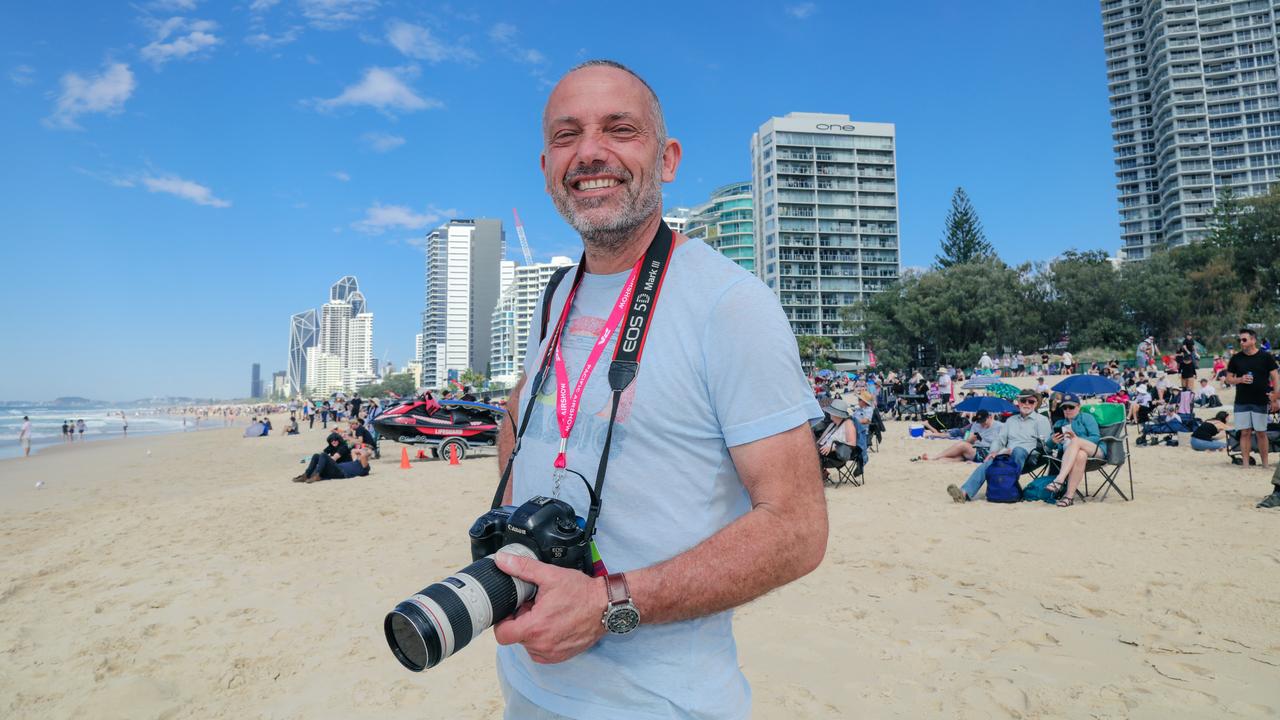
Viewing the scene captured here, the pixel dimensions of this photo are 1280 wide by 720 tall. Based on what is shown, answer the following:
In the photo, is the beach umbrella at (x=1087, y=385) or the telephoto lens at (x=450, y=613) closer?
the telephoto lens at (x=450, y=613)

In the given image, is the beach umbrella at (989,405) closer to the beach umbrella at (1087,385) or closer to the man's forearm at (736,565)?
the beach umbrella at (1087,385)

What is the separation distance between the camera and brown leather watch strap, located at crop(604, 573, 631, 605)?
0.89m

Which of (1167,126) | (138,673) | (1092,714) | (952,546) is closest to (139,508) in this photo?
(138,673)

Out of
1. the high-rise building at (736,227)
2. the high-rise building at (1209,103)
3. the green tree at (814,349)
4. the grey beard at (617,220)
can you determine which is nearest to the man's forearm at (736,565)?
the grey beard at (617,220)

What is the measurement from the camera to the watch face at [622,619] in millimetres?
893

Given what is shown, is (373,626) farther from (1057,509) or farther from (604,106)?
(1057,509)

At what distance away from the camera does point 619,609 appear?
0.89m

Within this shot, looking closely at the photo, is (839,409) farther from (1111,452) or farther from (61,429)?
(61,429)

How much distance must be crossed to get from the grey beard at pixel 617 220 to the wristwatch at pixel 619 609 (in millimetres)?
627

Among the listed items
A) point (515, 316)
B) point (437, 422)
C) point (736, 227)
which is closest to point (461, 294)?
point (515, 316)

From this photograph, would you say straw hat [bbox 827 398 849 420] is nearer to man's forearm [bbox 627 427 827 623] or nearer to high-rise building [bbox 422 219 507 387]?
man's forearm [bbox 627 427 827 623]

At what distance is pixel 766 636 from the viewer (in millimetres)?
3844

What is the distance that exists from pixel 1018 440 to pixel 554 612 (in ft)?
28.8

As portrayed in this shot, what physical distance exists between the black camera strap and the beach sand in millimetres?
2435
